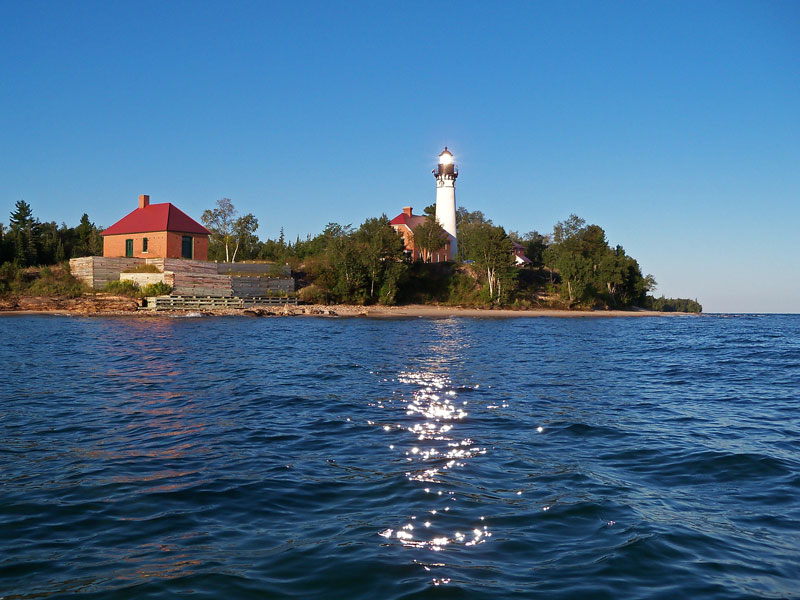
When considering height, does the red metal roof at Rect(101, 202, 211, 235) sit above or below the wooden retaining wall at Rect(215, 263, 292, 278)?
above

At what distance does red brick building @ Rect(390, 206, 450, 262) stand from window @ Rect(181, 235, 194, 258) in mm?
25348

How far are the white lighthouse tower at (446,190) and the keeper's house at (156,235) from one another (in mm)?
30826

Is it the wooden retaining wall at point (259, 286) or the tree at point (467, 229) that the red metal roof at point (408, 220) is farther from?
the wooden retaining wall at point (259, 286)

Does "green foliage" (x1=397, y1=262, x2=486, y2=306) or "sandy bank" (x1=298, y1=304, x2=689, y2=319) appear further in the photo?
"green foliage" (x1=397, y1=262, x2=486, y2=306)

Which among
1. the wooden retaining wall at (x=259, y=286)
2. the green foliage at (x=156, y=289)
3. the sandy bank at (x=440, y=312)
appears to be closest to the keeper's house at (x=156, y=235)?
the green foliage at (x=156, y=289)

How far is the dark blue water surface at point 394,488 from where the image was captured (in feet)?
15.6

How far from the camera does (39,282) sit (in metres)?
49.1

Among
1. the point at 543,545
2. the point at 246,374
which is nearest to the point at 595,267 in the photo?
the point at 246,374

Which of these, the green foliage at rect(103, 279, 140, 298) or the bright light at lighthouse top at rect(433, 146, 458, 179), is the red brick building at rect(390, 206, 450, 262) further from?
the green foliage at rect(103, 279, 140, 298)

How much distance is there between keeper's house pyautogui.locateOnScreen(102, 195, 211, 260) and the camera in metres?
53.4

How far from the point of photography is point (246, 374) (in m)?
16.5

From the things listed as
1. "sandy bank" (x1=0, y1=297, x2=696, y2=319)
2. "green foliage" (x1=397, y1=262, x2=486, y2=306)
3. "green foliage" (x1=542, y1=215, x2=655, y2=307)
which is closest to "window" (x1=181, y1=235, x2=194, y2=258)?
"sandy bank" (x1=0, y1=297, x2=696, y2=319)

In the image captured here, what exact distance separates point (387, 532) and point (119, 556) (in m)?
2.34

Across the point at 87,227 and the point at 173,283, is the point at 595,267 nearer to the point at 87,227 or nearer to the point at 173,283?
the point at 173,283
